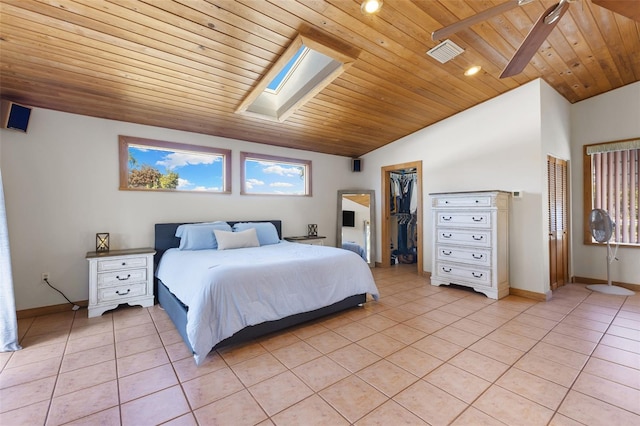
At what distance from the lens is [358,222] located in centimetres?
597

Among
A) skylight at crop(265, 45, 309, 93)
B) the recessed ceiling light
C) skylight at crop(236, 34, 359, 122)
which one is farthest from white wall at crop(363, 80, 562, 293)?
skylight at crop(265, 45, 309, 93)

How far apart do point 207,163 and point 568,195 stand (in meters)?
6.03

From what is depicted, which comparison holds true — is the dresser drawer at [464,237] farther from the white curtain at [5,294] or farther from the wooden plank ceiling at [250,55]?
the white curtain at [5,294]

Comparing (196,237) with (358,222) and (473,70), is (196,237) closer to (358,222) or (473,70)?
(358,222)

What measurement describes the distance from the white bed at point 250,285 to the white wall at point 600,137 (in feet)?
12.9

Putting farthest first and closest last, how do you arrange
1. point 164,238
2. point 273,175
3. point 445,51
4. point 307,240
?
point 273,175
point 307,240
point 164,238
point 445,51

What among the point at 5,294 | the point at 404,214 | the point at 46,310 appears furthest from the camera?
the point at 404,214

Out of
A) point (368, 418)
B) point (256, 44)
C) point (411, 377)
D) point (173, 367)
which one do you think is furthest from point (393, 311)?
point (256, 44)

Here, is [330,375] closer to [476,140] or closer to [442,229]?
[442,229]

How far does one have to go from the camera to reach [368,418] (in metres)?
1.60

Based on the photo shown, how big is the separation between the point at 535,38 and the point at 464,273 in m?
3.15

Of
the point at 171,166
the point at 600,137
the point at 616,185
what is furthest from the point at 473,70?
the point at 171,166

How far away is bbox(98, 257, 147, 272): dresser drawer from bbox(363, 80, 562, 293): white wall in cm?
454

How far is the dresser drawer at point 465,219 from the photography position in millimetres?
3789
